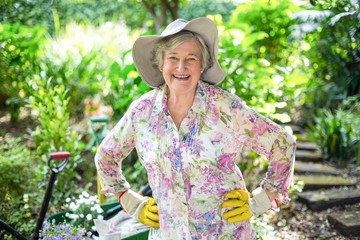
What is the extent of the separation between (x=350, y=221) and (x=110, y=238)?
175cm

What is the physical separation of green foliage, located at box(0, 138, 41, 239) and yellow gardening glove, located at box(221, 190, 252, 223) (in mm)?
1691

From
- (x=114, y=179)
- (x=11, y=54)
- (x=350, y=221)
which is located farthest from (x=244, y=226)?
(x=11, y=54)

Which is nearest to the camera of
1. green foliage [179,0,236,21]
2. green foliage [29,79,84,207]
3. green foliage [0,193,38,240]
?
green foliage [0,193,38,240]

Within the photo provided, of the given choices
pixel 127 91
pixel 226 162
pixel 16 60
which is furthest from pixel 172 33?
pixel 16 60

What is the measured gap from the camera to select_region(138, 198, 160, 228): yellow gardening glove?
1695mm

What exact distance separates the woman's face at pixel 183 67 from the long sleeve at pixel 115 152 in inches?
9.5

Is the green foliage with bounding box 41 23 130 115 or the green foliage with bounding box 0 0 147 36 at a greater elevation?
the green foliage with bounding box 0 0 147 36

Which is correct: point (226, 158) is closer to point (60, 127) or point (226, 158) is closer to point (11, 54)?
point (60, 127)

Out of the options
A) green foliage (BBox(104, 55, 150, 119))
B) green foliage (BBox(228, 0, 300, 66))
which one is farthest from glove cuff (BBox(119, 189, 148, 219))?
green foliage (BBox(228, 0, 300, 66))

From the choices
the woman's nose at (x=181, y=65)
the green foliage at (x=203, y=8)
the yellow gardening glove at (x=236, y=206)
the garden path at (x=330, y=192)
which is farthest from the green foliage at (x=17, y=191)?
the green foliage at (x=203, y=8)

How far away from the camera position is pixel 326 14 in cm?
244

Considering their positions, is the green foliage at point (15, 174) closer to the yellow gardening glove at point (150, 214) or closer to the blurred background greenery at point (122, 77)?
the blurred background greenery at point (122, 77)

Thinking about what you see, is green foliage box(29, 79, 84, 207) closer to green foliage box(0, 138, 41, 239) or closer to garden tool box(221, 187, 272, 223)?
green foliage box(0, 138, 41, 239)

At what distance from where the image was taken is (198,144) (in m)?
1.56
